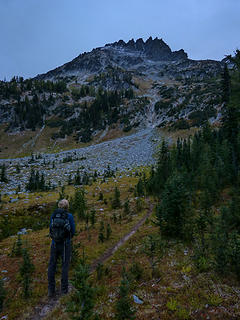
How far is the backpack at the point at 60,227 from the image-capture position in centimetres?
552

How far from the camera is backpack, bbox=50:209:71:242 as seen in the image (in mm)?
5520

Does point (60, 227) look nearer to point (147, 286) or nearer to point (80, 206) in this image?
point (147, 286)

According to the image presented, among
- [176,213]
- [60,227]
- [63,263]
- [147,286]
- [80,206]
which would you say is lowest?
[80,206]

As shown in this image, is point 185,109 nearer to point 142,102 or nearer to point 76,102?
point 142,102

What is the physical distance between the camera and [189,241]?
8.51m

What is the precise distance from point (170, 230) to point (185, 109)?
214 feet

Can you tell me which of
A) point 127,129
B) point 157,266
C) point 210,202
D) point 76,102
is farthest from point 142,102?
point 157,266

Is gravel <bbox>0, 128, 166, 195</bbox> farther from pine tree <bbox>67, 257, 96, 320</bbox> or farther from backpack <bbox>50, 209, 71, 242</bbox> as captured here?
pine tree <bbox>67, 257, 96, 320</bbox>

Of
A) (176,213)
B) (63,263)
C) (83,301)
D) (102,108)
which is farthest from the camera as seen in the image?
(102,108)

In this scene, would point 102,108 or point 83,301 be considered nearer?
point 83,301

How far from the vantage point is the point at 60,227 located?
18.1 feet

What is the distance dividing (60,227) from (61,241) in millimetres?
545

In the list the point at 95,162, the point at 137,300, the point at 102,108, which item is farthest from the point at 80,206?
the point at 102,108

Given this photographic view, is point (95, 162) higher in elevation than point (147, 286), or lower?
higher
